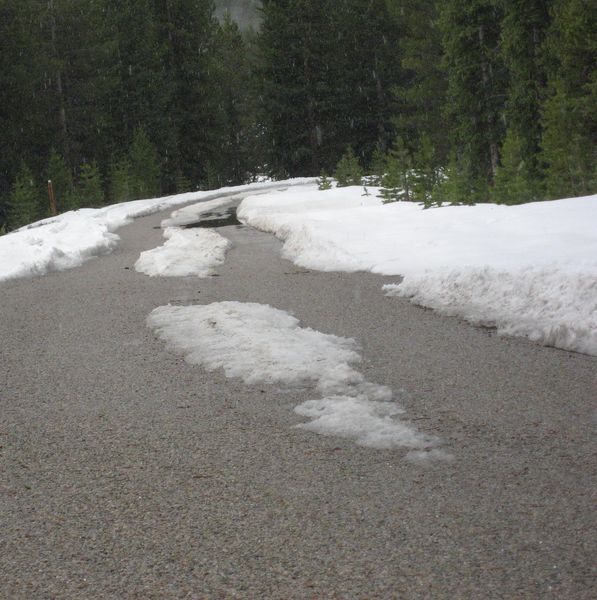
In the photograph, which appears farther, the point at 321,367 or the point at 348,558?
the point at 321,367

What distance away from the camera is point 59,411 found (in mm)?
4578

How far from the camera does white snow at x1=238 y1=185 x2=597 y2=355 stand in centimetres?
586

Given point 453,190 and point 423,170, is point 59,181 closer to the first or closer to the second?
point 423,170

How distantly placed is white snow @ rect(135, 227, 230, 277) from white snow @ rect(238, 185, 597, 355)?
1.37 metres

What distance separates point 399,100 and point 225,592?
5055cm

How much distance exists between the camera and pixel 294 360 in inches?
205

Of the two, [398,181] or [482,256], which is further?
[398,181]

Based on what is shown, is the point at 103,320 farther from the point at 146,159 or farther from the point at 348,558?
the point at 146,159

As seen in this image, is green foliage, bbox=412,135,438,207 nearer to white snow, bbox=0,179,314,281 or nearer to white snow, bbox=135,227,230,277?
white snow, bbox=135,227,230,277

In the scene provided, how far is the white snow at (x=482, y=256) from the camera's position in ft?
19.2

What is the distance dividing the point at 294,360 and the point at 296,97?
4513 centimetres

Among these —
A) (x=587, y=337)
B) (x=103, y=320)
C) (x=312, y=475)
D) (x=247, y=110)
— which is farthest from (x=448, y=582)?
(x=247, y=110)

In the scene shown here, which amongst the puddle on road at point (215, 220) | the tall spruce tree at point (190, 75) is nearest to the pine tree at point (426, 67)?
the tall spruce tree at point (190, 75)

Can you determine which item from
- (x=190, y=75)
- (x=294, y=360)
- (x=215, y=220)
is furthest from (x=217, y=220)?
(x=190, y=75)
